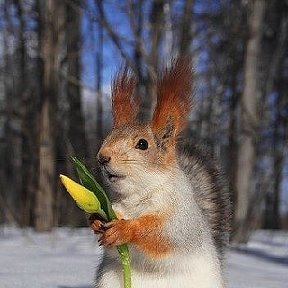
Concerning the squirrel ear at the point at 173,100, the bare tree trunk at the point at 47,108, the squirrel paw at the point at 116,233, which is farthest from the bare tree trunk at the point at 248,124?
the squirrel paw at the point at 116,233

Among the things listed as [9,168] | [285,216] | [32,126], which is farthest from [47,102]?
[285,216]

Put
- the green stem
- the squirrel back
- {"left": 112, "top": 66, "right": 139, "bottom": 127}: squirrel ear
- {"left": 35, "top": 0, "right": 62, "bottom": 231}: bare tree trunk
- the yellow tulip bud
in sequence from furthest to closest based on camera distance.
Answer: {"left": 35, "top": 0, "right": 62, "bottom": 231}: bare tree trunk < the squirrel back < {"left": 112, "top": 66, "right": 139, "bottom": 127}: squirrel ear < the green stem < the yellow tulip bud

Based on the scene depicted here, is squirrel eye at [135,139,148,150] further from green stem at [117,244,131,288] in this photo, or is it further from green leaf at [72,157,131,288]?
green stem at [117,244,131,288]

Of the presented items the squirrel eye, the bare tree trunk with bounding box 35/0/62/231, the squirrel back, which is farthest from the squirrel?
the bare tree trunk with bounding box 35/0/62/231

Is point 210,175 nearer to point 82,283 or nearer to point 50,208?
point 82,283

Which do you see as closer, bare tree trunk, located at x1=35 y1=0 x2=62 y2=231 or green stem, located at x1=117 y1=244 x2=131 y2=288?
green stem, located at x1=117 y1=244 x2=131 y2=288

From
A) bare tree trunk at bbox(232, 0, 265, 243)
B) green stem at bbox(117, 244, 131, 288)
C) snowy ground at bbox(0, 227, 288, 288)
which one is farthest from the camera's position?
bare tree trunk at bbox(232, 0, 265, 243)
